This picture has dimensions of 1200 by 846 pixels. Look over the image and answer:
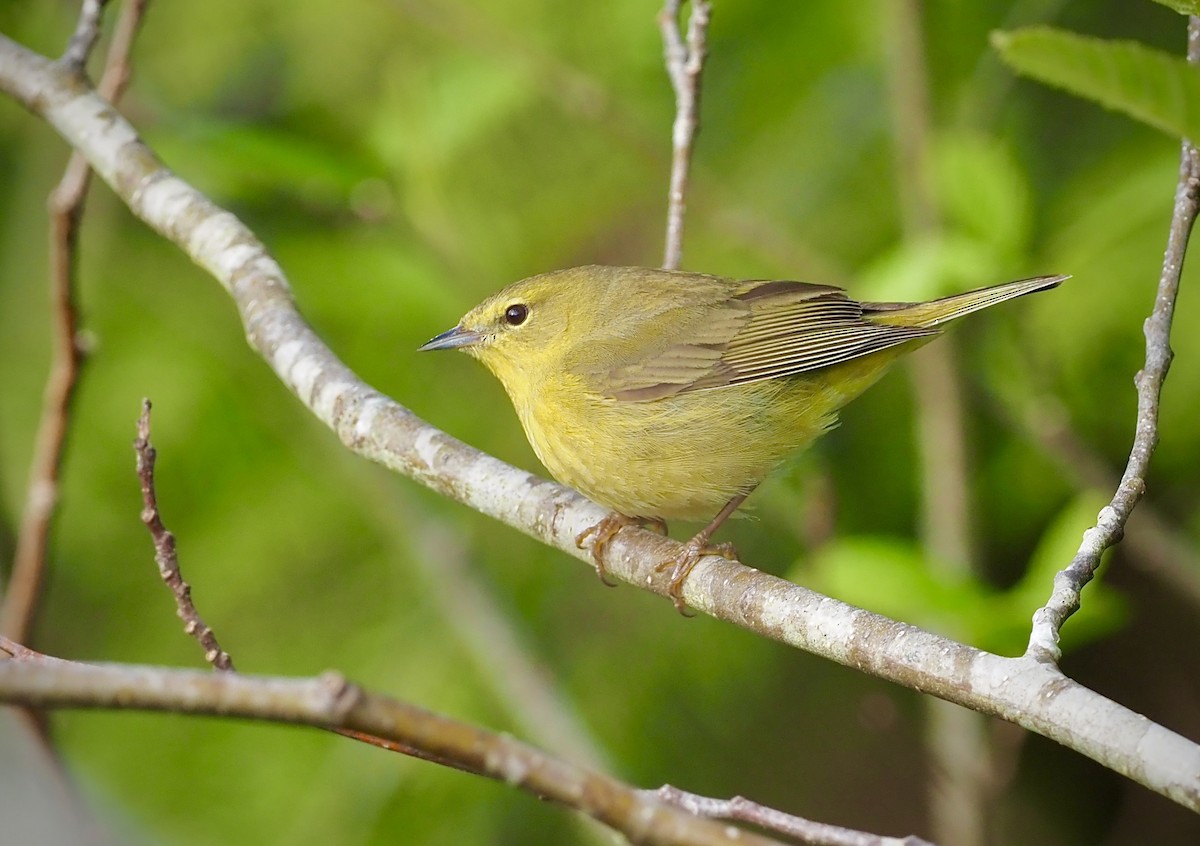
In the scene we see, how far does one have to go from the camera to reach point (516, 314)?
4.34 meters

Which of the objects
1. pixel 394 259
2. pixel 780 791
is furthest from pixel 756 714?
pixel 394 259

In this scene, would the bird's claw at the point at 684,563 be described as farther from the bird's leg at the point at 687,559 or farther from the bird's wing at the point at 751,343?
the bird's wing at the point at 751,343

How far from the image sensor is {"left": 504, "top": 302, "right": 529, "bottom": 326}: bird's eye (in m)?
4.33

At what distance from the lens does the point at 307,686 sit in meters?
1.41

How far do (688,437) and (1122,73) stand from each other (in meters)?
2.17

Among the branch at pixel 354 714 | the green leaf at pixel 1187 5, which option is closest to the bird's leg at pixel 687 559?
the branch at pixel 354 714

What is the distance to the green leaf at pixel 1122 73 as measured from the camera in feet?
5.34

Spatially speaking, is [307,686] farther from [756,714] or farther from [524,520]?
[756,714]

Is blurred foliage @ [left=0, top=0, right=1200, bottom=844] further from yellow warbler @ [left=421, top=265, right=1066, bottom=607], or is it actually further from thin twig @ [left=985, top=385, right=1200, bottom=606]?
yellow warbler @ [left=421, top=265, right=1066, bottom=607]

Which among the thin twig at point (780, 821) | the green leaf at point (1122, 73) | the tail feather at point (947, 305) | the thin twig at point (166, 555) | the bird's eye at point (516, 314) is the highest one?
the bird's eye at point (516, 314)

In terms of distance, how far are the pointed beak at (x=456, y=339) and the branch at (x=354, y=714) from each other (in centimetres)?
289

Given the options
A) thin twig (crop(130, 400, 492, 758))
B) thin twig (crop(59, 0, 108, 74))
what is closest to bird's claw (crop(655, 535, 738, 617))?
thin twig (crop(130, 400, 492, 758))

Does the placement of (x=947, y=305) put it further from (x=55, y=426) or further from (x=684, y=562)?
(x=55, y=426)

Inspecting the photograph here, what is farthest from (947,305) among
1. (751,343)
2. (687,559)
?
(687,559)
